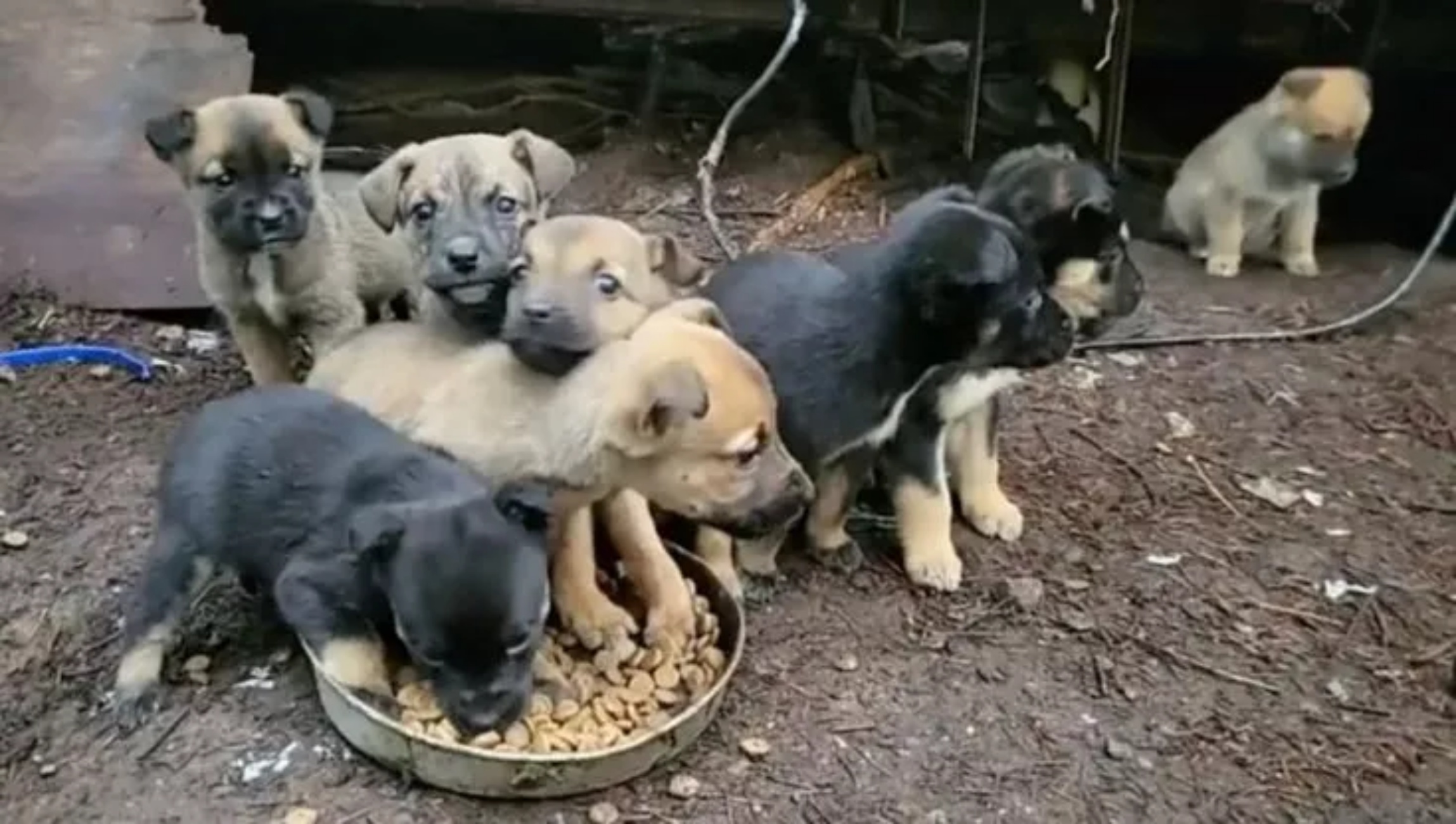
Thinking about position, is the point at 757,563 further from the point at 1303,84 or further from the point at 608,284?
the point at 1303,84

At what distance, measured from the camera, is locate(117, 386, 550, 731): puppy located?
3516 millimetres

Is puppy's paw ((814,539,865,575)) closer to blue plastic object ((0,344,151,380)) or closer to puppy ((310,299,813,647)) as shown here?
puppy ((310,299,813,647))

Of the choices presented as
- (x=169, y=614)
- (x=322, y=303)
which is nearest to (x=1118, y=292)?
(x=322, y=303)

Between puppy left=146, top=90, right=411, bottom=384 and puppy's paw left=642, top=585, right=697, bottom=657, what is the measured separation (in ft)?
4.06

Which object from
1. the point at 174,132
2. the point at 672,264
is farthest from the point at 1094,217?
the point at 174,132

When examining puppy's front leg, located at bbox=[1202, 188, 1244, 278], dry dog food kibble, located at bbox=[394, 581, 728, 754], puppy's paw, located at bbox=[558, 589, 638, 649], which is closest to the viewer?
dry dog food kibble, located at bbox=[394, 581, 728, 754]

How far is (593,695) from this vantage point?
4.00 metres

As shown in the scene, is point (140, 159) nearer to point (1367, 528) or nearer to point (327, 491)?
point (327, 491)

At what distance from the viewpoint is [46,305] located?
560 centimetres

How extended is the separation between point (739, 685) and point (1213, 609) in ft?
3.82

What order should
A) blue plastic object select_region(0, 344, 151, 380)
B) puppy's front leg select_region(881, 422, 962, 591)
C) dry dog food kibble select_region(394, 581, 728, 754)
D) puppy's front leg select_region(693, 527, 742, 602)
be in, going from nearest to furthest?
dry dog food kibble select_region(394, 581, 728, 754) < puppy's front leg select_region(693, 527, 742, 602) < puppy's front leg select_region(881, 422, 962, 591) < blue plastic object select_region(0, 344, 151, 380)

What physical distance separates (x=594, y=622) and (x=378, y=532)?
74 centimetres

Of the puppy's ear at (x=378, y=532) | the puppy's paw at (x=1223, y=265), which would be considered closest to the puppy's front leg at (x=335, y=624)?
the puppy's ear at (x=378, y=532)

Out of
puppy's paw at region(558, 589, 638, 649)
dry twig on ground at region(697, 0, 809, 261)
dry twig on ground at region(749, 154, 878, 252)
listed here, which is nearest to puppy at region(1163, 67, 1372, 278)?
dry twig on ground at region(749, 154, 878, 252)
